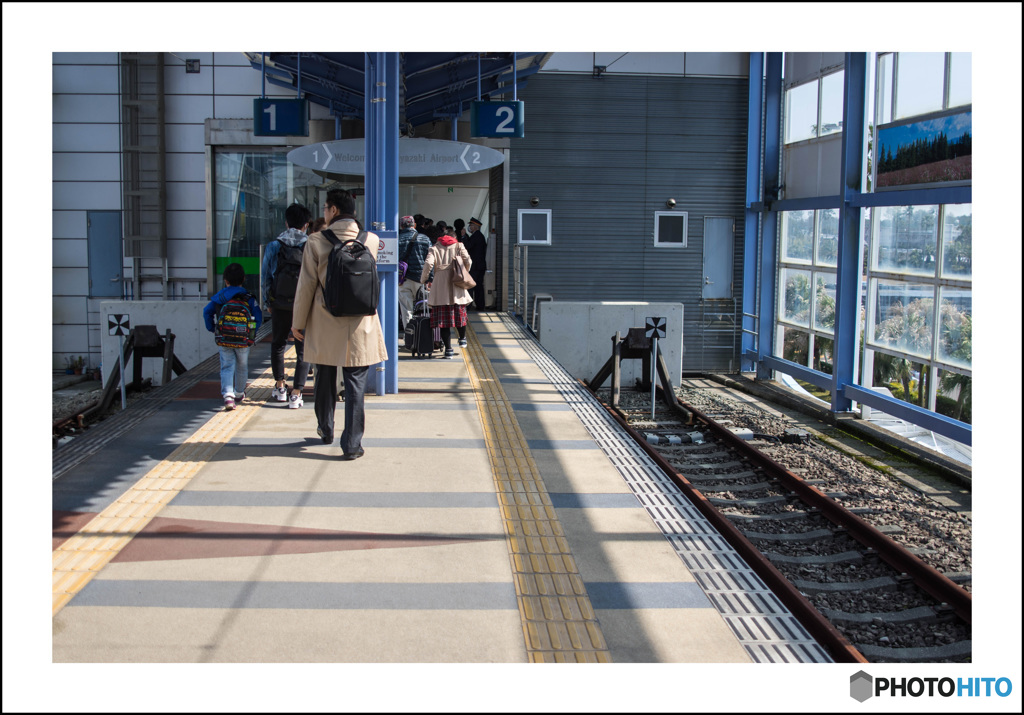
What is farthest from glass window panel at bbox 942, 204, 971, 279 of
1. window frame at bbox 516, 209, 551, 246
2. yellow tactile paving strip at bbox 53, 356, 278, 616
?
window frame at bbox 516, 209, 551, 246

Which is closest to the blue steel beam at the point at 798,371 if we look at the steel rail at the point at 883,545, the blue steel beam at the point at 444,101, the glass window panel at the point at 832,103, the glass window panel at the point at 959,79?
the glass window panel at the point at 832,103

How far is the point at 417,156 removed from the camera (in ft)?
29.1

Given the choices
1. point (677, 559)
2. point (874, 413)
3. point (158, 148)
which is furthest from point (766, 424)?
point (158, 148)

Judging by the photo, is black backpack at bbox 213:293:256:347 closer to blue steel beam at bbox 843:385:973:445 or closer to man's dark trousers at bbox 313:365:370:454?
man's dark trousers at bbox 313:365:370:454

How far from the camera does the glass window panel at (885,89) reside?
11492mm

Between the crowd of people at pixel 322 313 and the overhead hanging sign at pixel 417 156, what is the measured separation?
113 cm

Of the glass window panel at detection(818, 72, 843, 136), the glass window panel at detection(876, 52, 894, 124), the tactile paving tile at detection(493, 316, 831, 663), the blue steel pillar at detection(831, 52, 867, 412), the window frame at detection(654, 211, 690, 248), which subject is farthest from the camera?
the window frame at detection(654, 211, 690, 248)

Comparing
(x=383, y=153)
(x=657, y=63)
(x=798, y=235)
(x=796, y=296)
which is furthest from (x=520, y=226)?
(x=383, y=153)

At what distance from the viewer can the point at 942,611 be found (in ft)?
17.0

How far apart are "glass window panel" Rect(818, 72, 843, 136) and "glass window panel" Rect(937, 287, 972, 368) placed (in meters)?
4.30

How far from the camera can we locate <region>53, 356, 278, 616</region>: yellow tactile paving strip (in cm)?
399

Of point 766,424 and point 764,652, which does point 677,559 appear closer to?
point 764,652

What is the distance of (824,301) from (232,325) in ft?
33.0

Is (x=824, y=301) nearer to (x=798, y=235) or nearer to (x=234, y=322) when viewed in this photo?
(x=798, y=235)
